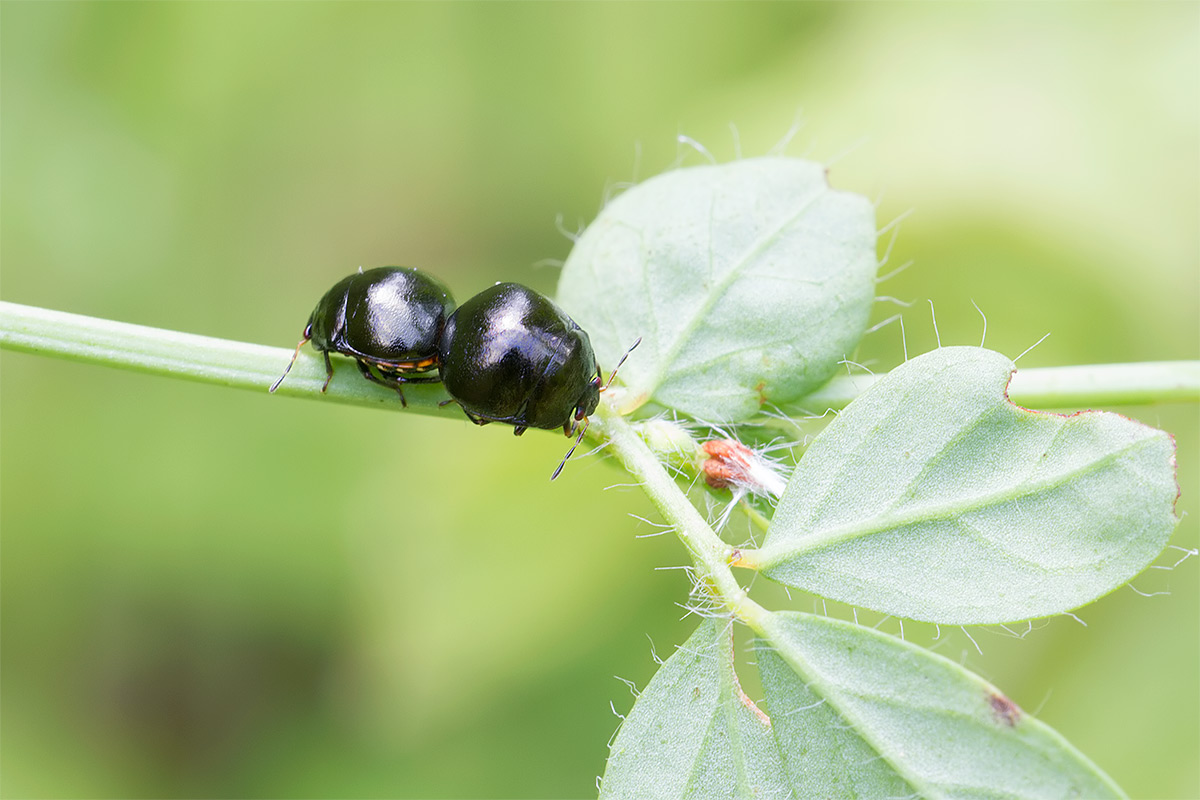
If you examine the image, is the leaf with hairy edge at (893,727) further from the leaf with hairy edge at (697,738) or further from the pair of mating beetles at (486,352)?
the pair of mating beetles at (486,352)

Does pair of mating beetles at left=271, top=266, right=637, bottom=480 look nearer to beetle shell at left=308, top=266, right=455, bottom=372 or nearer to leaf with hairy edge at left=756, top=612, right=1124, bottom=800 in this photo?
beetle shell at left=308, top=266, right=455, bottom=372

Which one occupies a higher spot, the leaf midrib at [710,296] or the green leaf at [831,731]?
the leaf midrib at [710,296]

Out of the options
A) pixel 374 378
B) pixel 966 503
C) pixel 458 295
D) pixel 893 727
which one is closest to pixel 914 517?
pixel 966 503

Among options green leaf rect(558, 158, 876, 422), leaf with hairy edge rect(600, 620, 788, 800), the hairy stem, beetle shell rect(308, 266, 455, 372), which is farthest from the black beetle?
leaf with hairy edge rect(600, 620, 788, 800)

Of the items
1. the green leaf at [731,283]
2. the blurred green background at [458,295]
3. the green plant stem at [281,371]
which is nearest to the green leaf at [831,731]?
the green leaf at [731,283]

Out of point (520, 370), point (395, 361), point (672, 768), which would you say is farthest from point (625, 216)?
point (672, 768)
